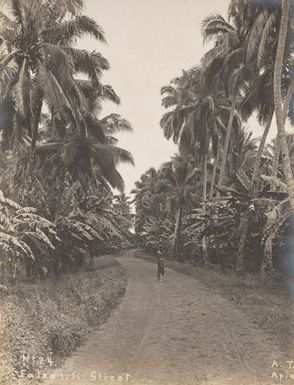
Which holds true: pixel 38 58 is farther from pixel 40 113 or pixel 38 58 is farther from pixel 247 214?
pixel 247 214

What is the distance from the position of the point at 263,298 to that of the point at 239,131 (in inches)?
750

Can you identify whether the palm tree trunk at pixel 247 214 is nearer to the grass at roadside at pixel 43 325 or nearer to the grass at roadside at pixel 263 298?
the grass at roadside at pixel 263 298

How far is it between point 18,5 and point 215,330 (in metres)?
12.1

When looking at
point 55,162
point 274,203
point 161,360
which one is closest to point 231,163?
point 55,162

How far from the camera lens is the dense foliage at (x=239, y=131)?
59.4 feet

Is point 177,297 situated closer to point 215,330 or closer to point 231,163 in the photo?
point 215,330

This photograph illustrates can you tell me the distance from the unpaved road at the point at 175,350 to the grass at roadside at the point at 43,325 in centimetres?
31

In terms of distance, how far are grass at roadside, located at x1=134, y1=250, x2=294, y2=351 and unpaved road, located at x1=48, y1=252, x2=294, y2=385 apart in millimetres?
324

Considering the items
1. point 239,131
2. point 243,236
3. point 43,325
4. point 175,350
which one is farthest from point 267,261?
point 239,131

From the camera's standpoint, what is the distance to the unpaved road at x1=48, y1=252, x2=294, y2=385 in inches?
344

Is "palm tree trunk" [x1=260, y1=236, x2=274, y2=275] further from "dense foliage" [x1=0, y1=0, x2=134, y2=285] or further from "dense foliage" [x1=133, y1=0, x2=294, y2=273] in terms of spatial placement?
"dense foliage" [x1=0, y1=0, x2=134, y2=285]

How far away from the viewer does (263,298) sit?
16.3 m

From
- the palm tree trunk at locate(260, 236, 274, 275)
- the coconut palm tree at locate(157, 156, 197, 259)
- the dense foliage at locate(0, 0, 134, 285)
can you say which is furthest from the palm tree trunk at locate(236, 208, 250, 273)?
the coconut palm tree at locate(157, 156, 197, 259)

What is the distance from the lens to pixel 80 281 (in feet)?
65.8
